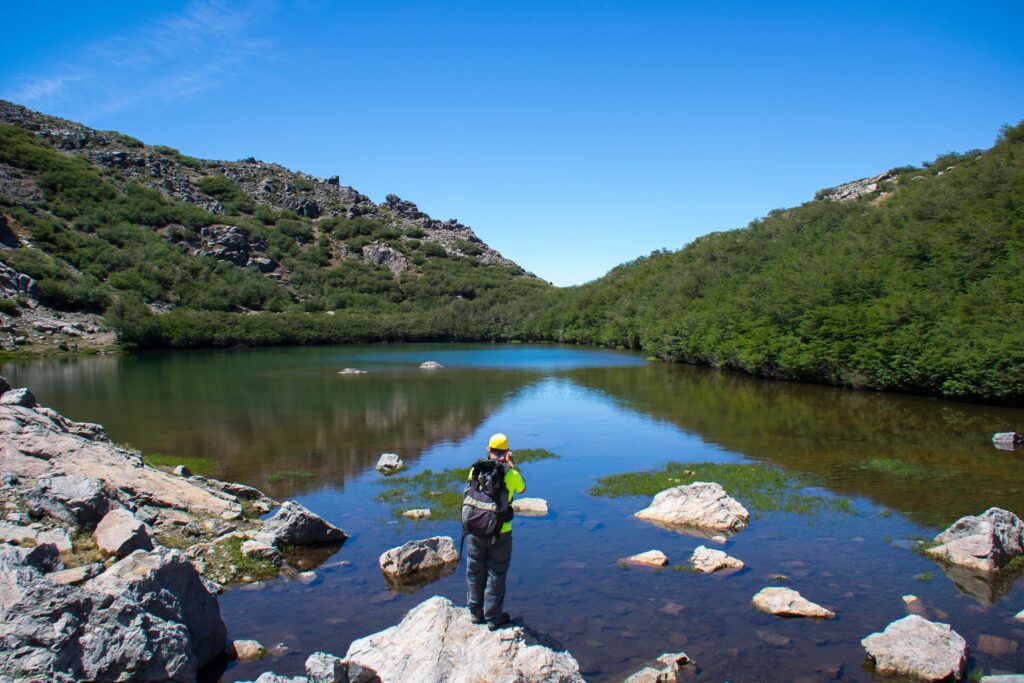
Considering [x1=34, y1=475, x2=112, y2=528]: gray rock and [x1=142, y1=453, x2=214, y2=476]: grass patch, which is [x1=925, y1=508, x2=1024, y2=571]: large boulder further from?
[x1=142, y1=453, x2=214, y2=476]: grass patch

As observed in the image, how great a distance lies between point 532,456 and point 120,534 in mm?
18265

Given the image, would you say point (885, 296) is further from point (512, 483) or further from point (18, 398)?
point (18, 398)

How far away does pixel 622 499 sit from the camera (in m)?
22.1

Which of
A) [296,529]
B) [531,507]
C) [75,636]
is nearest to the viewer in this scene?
[75,636]

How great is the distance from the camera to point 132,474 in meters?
17.9

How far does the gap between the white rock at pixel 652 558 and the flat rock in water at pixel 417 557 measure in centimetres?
432

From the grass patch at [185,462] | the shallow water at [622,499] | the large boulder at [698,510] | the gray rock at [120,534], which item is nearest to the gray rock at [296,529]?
the shallow water at [622,499]

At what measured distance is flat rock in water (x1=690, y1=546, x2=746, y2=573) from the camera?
1545 cm

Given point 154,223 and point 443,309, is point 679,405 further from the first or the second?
point 154,223

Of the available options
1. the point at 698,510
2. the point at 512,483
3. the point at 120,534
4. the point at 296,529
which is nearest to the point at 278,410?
the point at 296,529

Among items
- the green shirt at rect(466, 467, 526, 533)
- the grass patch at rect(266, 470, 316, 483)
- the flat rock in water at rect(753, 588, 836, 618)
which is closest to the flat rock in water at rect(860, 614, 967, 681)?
the flat rock in water at rect(753, 588, 836, 618)

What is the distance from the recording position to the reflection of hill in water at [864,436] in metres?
22.5

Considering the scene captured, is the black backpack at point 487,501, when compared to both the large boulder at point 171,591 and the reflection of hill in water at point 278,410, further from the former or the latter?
the reflection of hill in water at point 278,410

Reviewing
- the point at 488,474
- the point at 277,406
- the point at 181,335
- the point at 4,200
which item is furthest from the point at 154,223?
the point at 488,474
